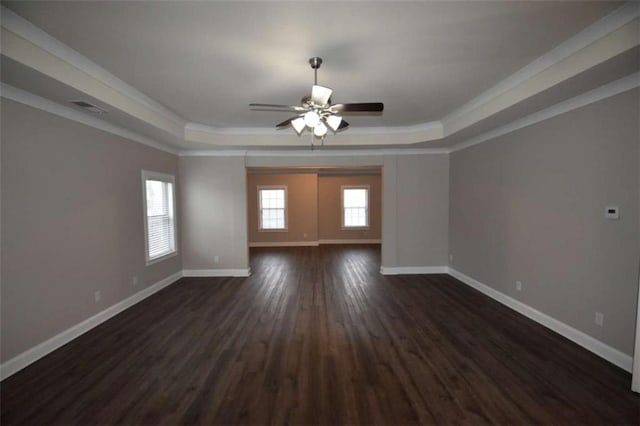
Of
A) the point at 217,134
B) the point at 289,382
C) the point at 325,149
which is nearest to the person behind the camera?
the point at 289,382

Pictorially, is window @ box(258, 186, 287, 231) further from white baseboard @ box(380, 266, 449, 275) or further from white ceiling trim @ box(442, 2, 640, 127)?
white ceiling trim @ box(442, 2, 640, 127)

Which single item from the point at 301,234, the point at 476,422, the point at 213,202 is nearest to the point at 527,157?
the point at 476,422

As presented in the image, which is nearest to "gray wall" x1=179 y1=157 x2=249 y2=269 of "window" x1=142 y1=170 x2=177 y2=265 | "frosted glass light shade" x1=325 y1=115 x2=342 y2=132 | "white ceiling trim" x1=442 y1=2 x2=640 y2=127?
"window" x1=142 y1=170 x2=177 y2=265

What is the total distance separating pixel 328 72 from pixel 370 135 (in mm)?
2339

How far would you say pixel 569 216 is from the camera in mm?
2922

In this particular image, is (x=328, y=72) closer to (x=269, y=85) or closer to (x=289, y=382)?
(x=269, y=85)

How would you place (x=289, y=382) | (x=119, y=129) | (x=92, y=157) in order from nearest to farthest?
(x=289, y=382) < (x=92, y=157) < (x=119, y=129)

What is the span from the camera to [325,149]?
17.4 ft

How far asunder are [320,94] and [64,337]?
3.63m

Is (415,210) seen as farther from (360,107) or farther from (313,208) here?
(313,208)

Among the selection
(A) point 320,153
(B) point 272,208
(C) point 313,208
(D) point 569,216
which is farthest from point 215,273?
(D) point 569,216

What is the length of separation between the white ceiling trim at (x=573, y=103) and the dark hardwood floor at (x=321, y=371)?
245 centimetres

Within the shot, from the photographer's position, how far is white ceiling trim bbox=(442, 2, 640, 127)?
1854 mm

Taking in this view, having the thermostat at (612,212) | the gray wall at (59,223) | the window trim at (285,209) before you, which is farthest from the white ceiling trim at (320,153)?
the window trim at (285,209)
